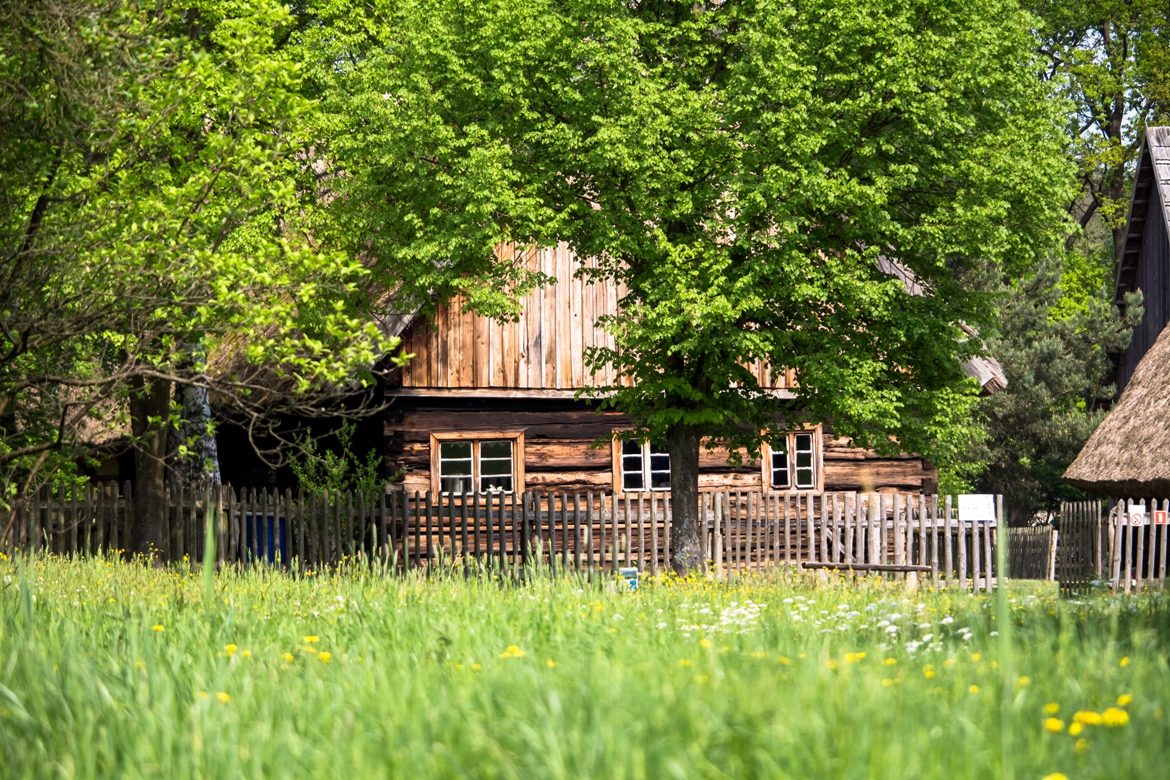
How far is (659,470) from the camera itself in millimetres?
20391

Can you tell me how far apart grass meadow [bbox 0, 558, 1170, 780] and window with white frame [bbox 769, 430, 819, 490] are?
593 inches

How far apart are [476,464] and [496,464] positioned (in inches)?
15.1

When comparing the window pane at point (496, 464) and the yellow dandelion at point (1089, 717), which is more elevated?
the window pane at point (496, 464)

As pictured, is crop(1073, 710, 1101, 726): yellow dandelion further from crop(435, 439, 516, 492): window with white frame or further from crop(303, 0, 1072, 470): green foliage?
crop(435, 439, 516, 492): window with white frame

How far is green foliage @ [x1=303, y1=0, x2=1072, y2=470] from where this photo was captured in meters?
13.1

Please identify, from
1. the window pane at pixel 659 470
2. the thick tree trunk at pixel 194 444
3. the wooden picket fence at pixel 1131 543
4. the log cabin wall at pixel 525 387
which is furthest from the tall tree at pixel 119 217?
the wooden picket fence at pixel 1131 543

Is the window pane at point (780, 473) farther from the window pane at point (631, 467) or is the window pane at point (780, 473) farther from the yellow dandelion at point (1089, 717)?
the yellow dandelion at point (1089, 717)

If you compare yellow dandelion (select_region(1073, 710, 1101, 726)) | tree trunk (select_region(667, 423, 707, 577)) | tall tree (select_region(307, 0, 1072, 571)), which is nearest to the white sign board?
tall tree (select_region(307, 0, 1072, 571))

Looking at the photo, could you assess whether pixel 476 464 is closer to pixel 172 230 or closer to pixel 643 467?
pixel 643 467

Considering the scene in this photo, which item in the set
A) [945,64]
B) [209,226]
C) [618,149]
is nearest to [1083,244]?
[945,64]

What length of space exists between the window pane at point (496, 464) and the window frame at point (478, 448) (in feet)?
0.28

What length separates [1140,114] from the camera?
36.1 metres

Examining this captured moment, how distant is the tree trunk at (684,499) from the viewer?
15.3 m

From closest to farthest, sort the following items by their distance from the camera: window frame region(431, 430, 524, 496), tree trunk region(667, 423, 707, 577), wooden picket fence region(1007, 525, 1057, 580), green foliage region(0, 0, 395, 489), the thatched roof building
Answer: green foliage region(0, 0, 395, 489)
tree trunk region(667, 423, 707, 577)
the thatched roof building
window frame region(431, 430, 524, 496)
wooden picket fence region(1007, 525, 1057, 580)
